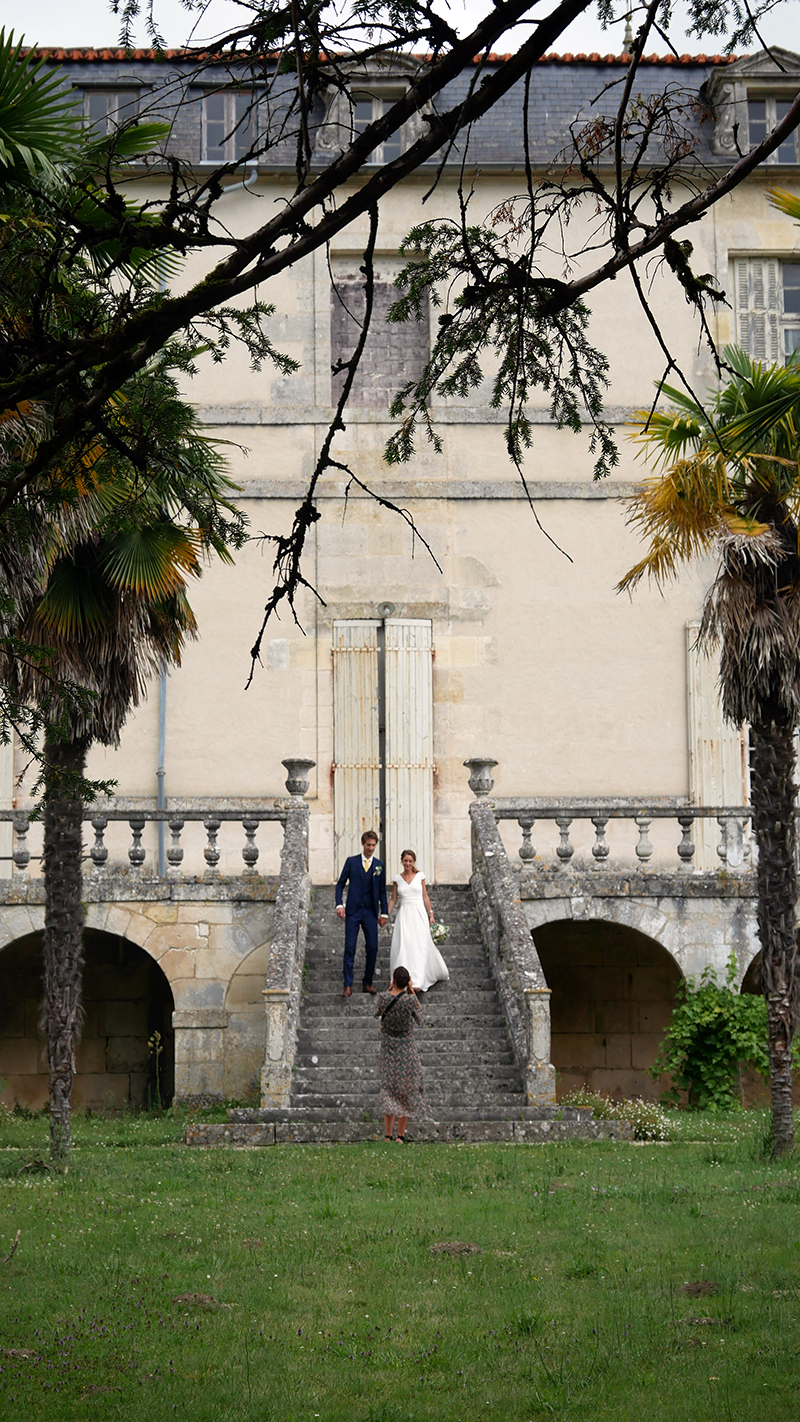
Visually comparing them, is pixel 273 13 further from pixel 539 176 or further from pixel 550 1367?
pixel 539 176

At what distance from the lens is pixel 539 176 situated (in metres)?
16.7

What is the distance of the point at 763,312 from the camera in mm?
17156

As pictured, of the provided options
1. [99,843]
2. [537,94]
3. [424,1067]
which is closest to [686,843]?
[424,1067]

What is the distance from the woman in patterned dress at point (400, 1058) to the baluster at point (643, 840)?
450 centimetres

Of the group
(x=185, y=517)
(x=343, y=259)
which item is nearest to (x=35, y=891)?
(x=185, y=517)

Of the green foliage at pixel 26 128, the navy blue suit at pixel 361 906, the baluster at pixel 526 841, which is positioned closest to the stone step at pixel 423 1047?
the navy blue suit at pixel 361 906

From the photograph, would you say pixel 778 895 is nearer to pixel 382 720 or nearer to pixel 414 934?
pixel 414 934

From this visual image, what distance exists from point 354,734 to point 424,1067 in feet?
15.9

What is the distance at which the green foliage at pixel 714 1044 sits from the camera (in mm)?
13961

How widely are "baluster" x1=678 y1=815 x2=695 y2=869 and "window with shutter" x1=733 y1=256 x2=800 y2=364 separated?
5650mm

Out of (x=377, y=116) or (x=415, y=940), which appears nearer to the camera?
(x=415, y=940)

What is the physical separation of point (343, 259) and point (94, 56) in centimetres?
345

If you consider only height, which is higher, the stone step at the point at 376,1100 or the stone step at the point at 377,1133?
the stone step at the point at 376,1100

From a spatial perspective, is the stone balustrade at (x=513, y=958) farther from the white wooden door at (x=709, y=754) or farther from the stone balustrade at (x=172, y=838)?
the white wooden door at (x=709, y=754)
